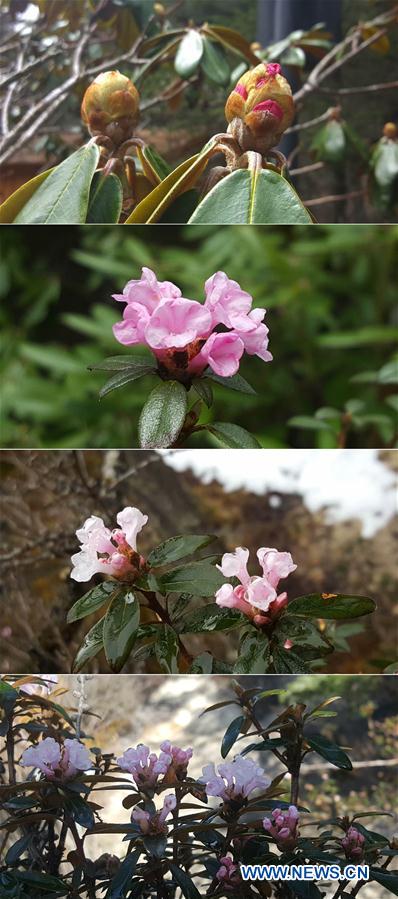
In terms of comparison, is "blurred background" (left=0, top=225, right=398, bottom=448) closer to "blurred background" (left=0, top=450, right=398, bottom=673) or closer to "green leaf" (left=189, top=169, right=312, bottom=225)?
"blurred background" (left=0, top=450, right=398, bottom=673)

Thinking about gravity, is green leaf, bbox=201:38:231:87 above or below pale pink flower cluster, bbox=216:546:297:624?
above

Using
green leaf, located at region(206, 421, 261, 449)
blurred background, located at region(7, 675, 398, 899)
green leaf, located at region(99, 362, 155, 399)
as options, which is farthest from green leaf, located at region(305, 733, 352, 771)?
green leaf, located at region(99, 362, 155, 399)

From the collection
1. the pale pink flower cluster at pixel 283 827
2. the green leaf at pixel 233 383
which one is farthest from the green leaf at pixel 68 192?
the pale pink flower cluster at pixel 283 827

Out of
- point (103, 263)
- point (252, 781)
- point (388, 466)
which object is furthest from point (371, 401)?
point (252, 781)

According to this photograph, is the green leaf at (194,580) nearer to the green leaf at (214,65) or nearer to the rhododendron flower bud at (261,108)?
the rhododendron flower bud at (261,108)

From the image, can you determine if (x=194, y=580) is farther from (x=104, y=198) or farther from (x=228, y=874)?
(x=104, y=198)

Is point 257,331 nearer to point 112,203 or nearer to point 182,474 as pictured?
point 112,203
